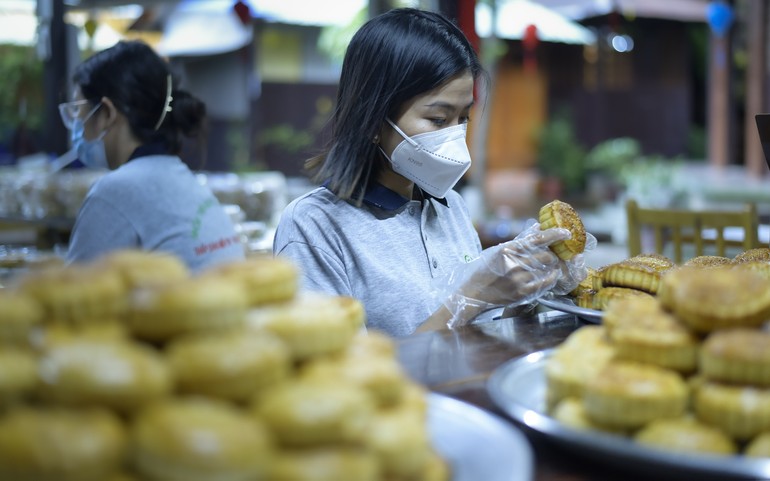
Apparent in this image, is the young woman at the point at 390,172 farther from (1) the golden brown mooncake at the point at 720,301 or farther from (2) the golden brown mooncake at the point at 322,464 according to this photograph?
(2) the golden brown mooncake at the point at 322,464

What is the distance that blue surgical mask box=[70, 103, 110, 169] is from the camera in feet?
11.0

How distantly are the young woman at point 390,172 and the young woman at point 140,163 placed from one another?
33.3 inches

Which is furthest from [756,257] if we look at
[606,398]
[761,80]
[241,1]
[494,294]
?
[761,80]

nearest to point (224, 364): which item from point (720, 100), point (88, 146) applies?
point (88, 146)

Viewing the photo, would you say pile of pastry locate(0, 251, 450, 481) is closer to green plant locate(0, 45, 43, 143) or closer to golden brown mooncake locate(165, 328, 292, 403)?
golden brown mooncake locate(165, 328, 292, 403)

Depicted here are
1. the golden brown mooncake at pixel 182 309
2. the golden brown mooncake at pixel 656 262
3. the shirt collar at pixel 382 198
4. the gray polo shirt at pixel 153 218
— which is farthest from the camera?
the gray polo shirt at pixel 153 218

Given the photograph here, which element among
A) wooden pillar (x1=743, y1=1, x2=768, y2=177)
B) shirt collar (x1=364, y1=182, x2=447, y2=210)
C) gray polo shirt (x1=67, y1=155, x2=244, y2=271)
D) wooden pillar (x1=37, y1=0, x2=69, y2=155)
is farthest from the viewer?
wooden pillar (x1=743, y1=1, x2=768, y2=177)

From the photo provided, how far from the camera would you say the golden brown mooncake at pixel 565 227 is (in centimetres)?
198

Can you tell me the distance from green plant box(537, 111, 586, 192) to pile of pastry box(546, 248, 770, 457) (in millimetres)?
12779

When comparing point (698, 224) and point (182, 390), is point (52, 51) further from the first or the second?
point (182, 390)

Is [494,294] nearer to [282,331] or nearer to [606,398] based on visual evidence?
[606,398]

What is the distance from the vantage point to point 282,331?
3.08 ft

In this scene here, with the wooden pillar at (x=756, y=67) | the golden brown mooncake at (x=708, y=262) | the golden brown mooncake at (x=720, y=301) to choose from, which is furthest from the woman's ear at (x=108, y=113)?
the wooden pillar at (x=756, y=67)

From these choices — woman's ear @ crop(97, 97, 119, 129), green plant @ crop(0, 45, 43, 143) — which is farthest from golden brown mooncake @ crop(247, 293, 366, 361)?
green plant @ crop(0, 45, 43, 143)
